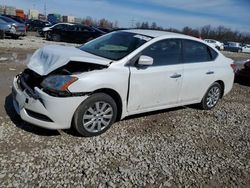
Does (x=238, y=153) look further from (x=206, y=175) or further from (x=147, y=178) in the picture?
(x=147, y=178)

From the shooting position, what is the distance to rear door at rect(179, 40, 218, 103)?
494cm

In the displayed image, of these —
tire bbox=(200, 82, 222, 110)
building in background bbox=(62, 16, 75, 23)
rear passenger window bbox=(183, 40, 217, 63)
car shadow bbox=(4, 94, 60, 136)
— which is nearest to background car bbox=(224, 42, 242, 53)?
tire bbox=(200, 82, 222, 110)

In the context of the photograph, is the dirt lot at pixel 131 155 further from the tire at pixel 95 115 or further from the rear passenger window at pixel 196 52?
the rear passenger window at pixel 196 52

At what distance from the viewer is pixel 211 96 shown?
5797mm

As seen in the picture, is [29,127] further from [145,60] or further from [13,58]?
[13,58]

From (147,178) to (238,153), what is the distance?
177 centimetres

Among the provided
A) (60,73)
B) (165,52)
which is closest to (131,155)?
(60,73)

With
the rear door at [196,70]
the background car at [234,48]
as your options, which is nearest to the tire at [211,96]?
the rear door at [196,70]

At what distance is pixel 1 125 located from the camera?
399cm

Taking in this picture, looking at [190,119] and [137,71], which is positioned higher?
[137,71]

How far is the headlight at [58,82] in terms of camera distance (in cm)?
350

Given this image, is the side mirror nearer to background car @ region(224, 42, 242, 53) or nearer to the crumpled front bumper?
the crumpled front bumper

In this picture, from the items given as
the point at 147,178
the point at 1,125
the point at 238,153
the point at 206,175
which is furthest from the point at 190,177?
the point at 1,125

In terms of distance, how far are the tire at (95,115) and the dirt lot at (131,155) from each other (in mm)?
140
